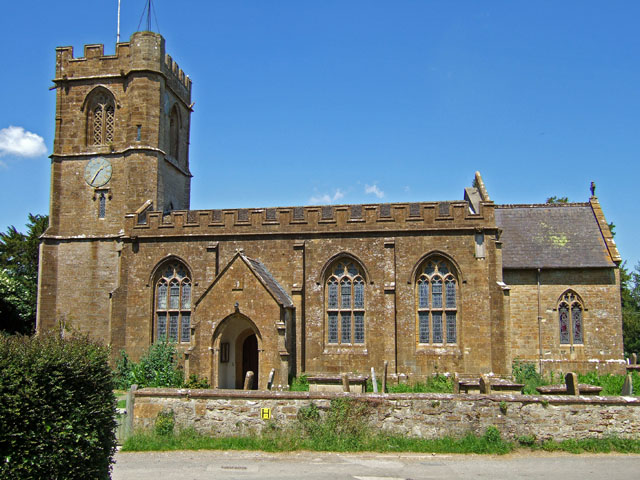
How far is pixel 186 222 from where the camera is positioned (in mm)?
25953

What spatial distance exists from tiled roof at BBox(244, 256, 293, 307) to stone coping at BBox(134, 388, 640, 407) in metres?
8.34

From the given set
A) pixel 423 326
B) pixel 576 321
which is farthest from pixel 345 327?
pixel 576 321

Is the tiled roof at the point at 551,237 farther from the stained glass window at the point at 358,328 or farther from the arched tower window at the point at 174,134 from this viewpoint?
the arched tower window at the point at 174,134

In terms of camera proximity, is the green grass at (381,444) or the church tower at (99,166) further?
the church tower at (99,166)

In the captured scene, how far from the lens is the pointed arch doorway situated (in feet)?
74.8

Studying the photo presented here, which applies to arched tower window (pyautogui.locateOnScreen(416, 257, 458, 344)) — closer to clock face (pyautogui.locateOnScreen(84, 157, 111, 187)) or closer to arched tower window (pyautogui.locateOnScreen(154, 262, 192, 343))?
arched tower window (pyautogui.locateOnScreen(154, 262, 192, 343))

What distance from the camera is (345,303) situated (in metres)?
24.5

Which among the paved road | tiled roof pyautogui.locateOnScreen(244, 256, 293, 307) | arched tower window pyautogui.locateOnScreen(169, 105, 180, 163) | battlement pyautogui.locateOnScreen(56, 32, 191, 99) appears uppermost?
battlement pyautogui.locateOnScreen(56, 32, 191, 99)

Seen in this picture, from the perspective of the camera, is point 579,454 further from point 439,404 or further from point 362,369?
point 362,369

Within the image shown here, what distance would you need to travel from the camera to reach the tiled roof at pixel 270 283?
22.4 meters

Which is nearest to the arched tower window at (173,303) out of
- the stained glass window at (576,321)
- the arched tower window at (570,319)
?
the arched tower window at (570,319)

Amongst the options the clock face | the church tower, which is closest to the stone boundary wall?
the church tower

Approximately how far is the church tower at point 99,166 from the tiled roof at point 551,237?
17008 millimetres

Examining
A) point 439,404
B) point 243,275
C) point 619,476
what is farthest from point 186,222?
point 619,476
